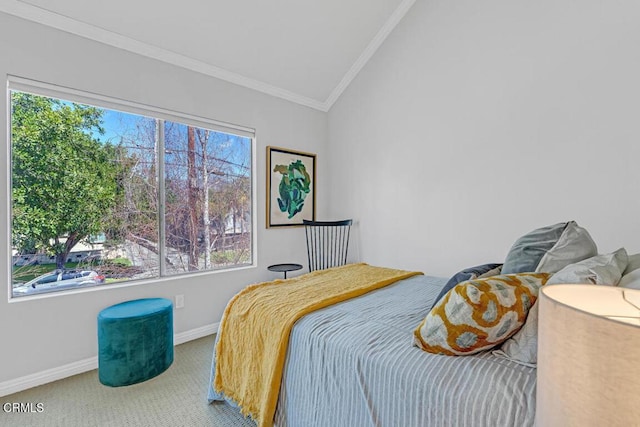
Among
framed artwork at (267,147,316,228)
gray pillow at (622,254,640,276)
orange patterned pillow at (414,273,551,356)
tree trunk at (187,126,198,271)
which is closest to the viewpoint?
orange patterned pillow at (414,273,551,356)

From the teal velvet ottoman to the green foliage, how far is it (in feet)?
5.95

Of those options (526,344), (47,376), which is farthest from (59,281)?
(526,344)

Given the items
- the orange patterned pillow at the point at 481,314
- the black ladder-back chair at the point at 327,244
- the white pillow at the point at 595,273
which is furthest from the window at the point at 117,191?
the white pillow at the point at 595,273

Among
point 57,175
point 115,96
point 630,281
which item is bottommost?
point 630,281

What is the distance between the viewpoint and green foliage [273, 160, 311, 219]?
359cm

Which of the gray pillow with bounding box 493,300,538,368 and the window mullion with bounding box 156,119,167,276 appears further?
the window mullion with bounding box 156,119,167,276

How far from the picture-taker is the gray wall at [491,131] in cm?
201

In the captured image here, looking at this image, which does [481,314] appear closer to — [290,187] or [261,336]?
[261,336]

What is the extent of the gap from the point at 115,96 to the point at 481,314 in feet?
9.57

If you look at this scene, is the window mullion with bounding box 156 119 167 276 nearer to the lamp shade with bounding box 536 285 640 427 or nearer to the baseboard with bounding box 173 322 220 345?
the baseboard with bounding box 173 322 220 345

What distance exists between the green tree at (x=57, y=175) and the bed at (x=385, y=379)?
206 cm

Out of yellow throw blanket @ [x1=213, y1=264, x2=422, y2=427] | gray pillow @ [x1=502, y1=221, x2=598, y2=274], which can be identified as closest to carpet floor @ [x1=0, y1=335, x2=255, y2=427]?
yellow throw blanket @ [x1=213, y1=264, x2=422, y2=427]

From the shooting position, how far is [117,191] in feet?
8.29

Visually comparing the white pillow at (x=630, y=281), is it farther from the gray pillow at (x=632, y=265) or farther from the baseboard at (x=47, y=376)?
the baseboard at (x=47, y=376)
